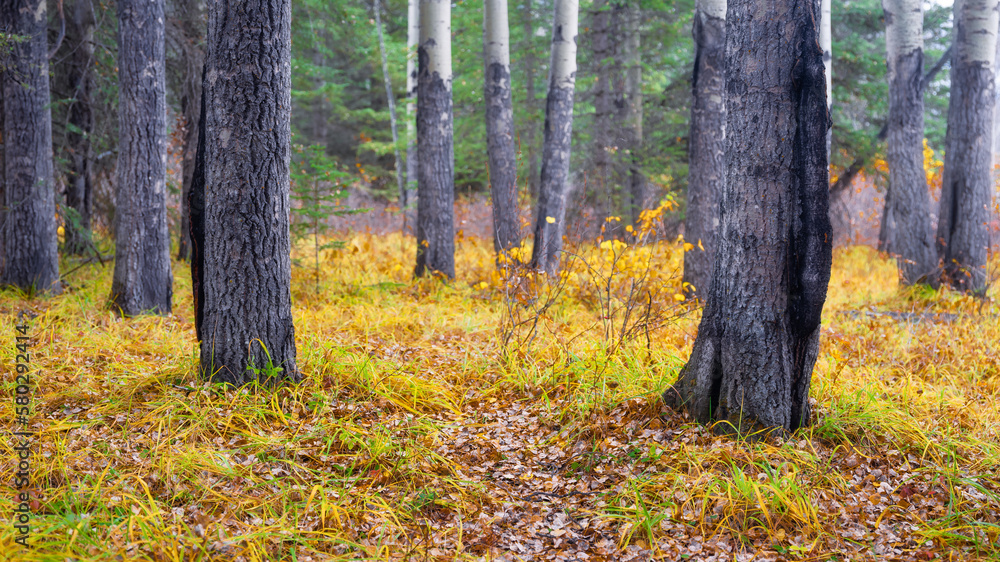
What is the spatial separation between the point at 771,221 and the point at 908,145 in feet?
21.3

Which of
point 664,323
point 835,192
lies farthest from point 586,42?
point 664,323

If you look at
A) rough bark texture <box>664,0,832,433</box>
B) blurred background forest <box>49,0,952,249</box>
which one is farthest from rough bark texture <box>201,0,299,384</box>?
blurred background forest <box>49,0,952,249</box>

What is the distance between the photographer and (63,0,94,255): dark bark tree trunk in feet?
25.0

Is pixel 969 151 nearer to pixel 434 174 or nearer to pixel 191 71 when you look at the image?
pixel 434 174

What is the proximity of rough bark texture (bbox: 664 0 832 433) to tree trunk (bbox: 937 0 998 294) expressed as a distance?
5.77 meters

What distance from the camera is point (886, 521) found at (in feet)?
9.36

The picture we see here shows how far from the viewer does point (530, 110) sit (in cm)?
1366

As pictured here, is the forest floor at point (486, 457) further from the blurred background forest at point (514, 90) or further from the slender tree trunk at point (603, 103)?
the slender tree trunk at point (603, 103)

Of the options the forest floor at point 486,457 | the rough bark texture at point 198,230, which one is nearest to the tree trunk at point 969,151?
the forest floor at point 486,457

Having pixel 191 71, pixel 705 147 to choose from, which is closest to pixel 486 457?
pixel 705 147

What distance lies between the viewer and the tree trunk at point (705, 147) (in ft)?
20.0

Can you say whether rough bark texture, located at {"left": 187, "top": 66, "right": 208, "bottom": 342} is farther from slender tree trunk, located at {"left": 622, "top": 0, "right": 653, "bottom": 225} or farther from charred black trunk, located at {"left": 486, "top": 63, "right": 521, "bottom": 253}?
slender tree trunk, located at {"left": 622, "top": 0, "right": 653, "bottom": 225}

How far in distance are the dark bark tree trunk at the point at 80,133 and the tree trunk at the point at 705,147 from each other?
6894 mm

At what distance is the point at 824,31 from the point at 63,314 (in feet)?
27.9
